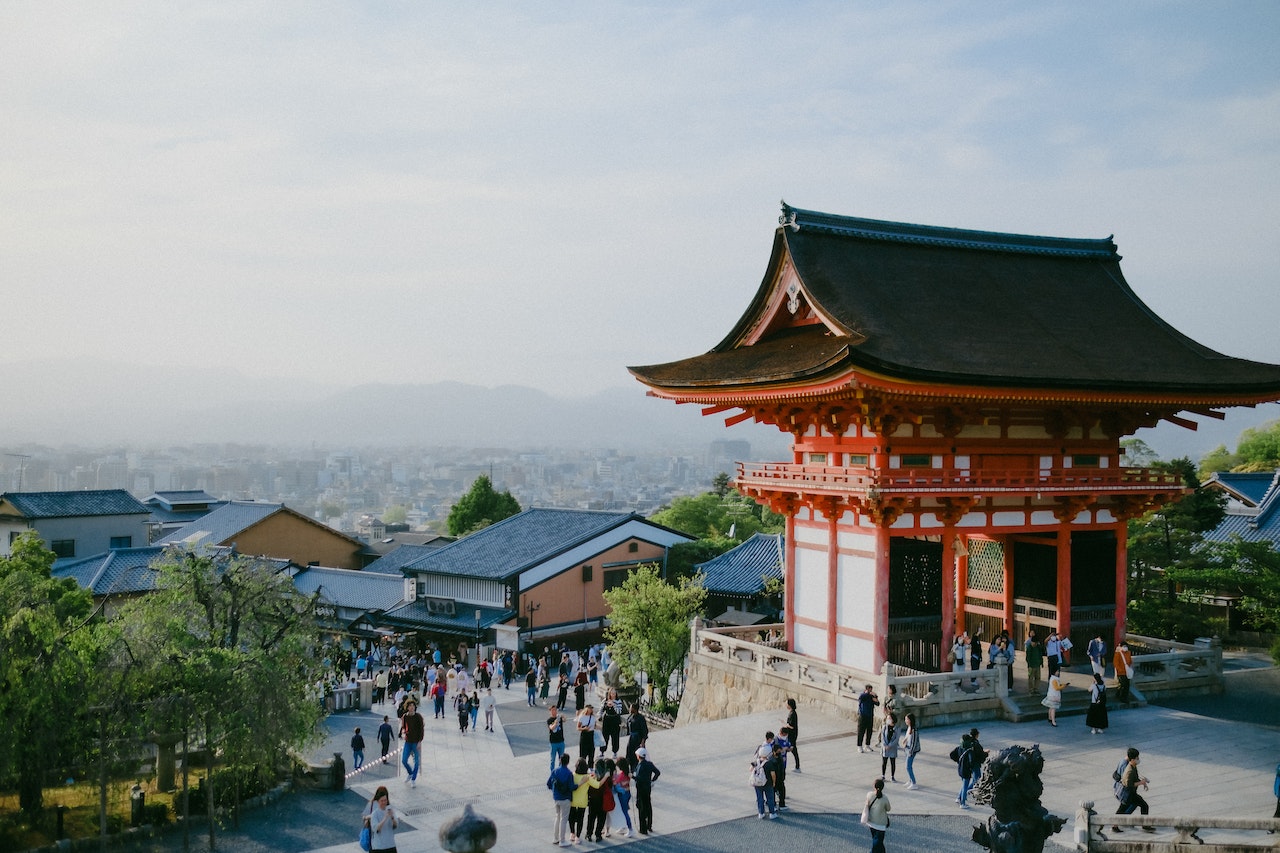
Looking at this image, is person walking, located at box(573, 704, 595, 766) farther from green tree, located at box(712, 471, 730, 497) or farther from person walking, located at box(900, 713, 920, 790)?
green tree, located at box(712, 471, 730, 497)

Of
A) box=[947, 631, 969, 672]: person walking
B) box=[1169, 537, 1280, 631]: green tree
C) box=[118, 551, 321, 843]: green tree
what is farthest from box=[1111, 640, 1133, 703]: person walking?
box=[118, 551, 321, 843]: green tree

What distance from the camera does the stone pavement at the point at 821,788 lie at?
15273 millimetres

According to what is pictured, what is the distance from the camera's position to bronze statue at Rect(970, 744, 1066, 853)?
28.0ft

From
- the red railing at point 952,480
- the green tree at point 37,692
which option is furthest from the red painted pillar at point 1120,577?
the green tree at point 37,692

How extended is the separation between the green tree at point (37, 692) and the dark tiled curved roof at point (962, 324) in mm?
14193

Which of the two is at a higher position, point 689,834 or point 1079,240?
point 1079,240

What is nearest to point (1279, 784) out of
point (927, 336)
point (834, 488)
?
point (834, 488)

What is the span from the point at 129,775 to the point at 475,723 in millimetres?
12013

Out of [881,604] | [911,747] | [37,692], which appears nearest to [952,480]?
[881,604]

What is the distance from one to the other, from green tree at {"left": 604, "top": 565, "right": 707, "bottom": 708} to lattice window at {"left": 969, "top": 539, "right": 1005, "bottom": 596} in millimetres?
8889

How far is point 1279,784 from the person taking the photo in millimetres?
14164

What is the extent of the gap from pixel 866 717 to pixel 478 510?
55.1 meters

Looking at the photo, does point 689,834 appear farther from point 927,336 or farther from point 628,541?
point 628,541

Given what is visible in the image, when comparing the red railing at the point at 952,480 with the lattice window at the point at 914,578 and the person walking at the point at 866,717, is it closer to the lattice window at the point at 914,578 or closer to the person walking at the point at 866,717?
the lattice window at the point at 914,578
